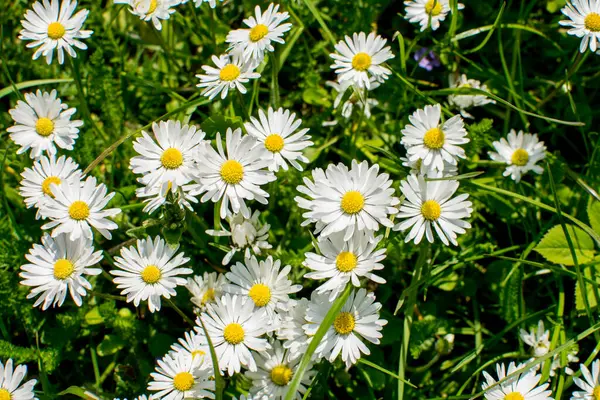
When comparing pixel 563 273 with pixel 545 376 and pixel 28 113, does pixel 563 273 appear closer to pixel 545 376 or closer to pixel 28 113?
pixel 545 376

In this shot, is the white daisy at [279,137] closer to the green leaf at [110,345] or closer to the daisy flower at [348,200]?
the daisy flower at [348,200]

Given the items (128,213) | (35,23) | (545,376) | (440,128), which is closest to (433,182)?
(440,128)

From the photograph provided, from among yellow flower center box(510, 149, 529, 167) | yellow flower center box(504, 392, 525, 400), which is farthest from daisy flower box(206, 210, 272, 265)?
yellow flower center box(510, 149, 529, 167)

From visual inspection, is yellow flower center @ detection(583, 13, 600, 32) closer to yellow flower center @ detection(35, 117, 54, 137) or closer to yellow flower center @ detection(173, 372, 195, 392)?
yellow flower center @ detection(173, 372, 195, 392)

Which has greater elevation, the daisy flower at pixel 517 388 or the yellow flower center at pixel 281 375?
the daisy flower at pixel 517 388

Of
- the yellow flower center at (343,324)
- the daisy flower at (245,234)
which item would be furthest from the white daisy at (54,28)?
the yellow flower center at (343,324)

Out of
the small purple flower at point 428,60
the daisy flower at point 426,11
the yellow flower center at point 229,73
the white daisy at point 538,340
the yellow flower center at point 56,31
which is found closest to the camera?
the white daisy at point 538,340
